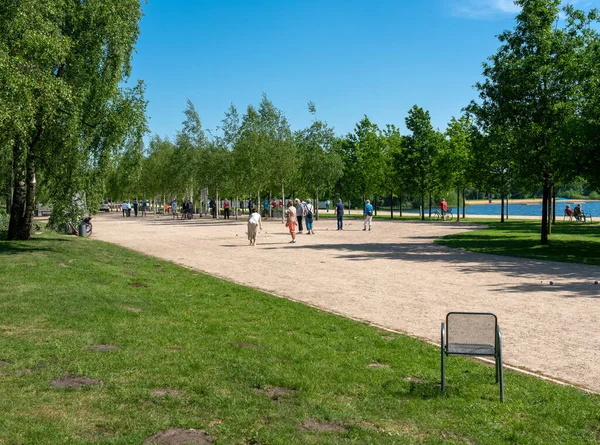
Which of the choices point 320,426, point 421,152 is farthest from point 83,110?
point 421,152

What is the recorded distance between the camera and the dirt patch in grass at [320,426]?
16.6ft

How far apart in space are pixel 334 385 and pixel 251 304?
4922mm

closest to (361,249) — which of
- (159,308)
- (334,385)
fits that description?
(159,308)

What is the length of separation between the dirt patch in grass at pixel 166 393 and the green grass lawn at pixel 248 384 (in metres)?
0.02

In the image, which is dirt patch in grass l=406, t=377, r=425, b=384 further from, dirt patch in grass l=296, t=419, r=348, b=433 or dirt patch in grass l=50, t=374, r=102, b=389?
dirt patch in grass l=50, t=374, r=102, b=389

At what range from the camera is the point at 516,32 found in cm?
2536

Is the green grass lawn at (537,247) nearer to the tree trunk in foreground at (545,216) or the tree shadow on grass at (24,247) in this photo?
the tree trunk in foreground at (545,216)

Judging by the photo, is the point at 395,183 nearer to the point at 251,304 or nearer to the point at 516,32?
the point at 516,32

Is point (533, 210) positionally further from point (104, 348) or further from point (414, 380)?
point (104, 348)

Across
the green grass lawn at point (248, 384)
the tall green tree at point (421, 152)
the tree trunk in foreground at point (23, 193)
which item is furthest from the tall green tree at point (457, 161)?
the green grass lawn at point (248, 384)

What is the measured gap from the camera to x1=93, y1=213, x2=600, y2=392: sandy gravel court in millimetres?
8203

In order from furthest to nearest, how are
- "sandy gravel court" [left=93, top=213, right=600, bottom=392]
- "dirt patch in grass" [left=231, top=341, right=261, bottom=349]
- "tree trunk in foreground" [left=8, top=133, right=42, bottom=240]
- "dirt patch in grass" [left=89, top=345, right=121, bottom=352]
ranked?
1. "tree trunk in foreground" [left=8, top=133, right=42, bottom=240]
2. "sandy gravel court" [left=93, top=213, right=600, bottom=392]
3. "dirt patch in grass" [left=231, top=341, right=261, bottom=349]
4. "dirt patch in grass" [left=89, top=345, right=121, bottom=352]

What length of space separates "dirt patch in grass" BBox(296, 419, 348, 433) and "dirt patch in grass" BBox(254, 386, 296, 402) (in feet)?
2.14

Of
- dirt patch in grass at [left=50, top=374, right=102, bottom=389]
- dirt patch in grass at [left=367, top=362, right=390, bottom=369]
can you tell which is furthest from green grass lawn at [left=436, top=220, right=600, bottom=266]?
dirt patch in grass at [left=50, top=374, right=102, bottom=389]
